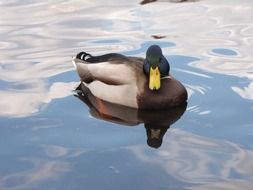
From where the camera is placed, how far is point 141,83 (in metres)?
6.91

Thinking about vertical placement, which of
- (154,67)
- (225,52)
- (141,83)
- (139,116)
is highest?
(154,67)

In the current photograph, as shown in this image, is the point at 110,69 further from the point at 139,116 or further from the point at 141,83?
the point at 139,116

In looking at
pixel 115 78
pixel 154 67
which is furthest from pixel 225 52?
pixel 115 78

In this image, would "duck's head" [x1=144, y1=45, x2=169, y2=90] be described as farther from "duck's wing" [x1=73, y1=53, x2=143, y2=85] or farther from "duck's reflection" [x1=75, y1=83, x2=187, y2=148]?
"duck's reflection" [x1=75, y1=83, x2=187, y2=148]

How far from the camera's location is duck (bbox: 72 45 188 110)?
6.85 meters

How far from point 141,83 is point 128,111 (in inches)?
12.1

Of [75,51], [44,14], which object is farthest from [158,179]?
[44,14]

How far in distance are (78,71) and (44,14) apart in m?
3.55

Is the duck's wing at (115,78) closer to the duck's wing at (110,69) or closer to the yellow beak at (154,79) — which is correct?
the duck's wing at (110,69)

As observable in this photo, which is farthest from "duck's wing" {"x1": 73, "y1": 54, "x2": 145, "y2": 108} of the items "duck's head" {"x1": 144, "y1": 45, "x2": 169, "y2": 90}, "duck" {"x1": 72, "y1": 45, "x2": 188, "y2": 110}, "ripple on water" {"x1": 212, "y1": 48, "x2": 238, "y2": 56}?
"ripple on water" {"x1": 212, "y1": 48, "x2": 238, "y2": 56}

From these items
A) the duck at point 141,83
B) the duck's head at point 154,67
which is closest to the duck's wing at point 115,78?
the duck at point 141,83

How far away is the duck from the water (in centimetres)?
17

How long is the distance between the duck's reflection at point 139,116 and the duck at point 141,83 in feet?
0.21

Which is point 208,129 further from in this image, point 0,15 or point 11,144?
point 0,15
